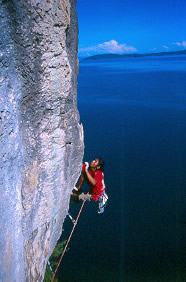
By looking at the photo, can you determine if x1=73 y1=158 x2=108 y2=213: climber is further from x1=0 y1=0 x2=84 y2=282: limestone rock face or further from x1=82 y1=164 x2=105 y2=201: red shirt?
x1=0 y1=0 x2=84 y2=282: limestone rock face

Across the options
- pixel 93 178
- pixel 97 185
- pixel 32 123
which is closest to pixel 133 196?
pixel 97 185

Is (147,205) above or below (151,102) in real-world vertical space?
below

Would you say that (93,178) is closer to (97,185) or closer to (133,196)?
(97,185)

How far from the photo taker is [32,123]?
9.67ft

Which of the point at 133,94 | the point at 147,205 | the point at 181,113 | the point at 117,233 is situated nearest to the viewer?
the point at 117,233

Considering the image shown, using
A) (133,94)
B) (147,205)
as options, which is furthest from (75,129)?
(133,94)

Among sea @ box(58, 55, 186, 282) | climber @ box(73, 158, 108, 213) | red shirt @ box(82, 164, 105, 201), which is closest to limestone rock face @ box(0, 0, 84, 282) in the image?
climber @ box(73, 158, 108, 213)

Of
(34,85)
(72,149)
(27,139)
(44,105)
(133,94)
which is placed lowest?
(72,149)

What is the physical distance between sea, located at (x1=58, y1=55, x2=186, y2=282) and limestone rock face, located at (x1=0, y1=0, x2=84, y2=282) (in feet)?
48.0

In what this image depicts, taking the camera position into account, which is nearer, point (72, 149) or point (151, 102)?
point (72, 149)

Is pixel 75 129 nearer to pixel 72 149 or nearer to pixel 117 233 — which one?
pixel 72 149

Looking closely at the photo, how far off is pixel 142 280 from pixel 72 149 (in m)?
16.6

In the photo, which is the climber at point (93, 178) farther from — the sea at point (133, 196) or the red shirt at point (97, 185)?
the sea at point (133, 196)

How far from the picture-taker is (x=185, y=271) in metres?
17.9
